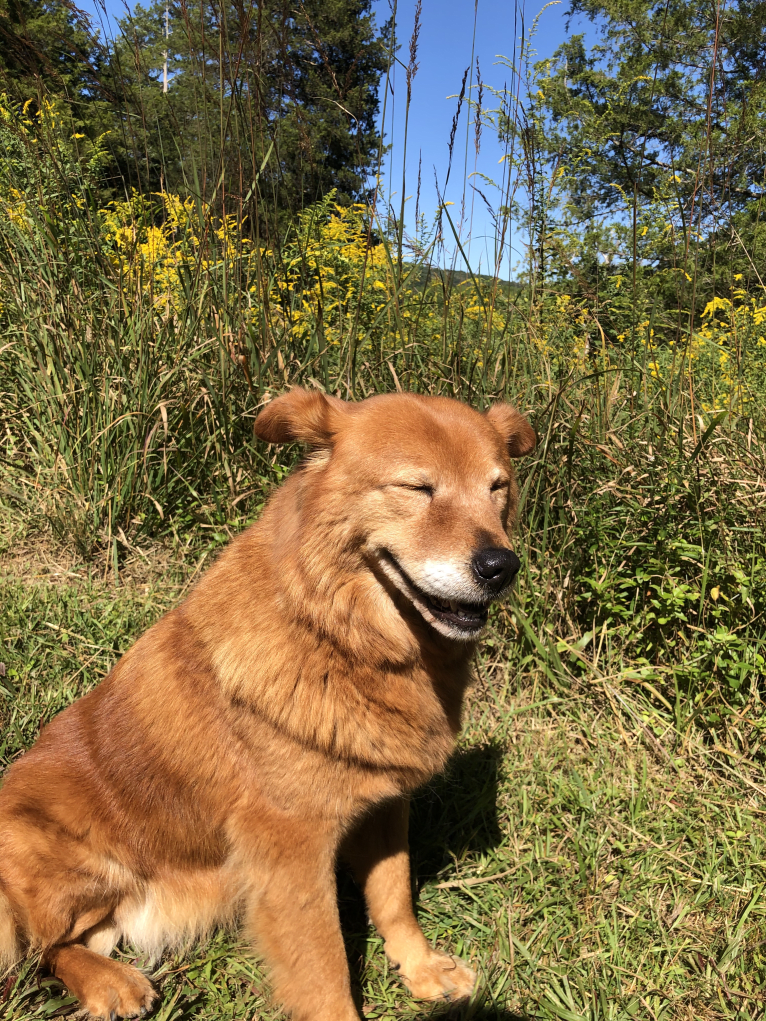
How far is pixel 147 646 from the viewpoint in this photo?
78.3 inches

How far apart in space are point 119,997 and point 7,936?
0.38 m

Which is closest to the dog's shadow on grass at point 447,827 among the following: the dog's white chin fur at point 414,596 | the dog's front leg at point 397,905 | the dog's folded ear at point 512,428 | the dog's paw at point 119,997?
the dog's front leg at point 397,905

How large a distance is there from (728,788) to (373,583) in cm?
184

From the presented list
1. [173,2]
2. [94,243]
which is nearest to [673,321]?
[173,2]

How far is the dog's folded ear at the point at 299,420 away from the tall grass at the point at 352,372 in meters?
1.31

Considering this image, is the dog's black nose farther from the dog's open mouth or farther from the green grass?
the green grass

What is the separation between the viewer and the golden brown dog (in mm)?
1656

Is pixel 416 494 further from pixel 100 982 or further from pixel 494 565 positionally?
pixel 100 982

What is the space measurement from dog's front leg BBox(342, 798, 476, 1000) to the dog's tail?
3.11 feet

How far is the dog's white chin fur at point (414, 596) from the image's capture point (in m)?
1.69

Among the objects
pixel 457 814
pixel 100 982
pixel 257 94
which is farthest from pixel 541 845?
pixel 257 94

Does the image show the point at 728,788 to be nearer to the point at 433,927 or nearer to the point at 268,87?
the point at 433,927

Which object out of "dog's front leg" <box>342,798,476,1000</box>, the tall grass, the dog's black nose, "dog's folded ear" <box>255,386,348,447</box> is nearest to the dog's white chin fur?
the dog's black nose

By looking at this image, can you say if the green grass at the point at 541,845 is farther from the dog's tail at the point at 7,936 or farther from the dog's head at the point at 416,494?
the dog's head at the point at 416,494
